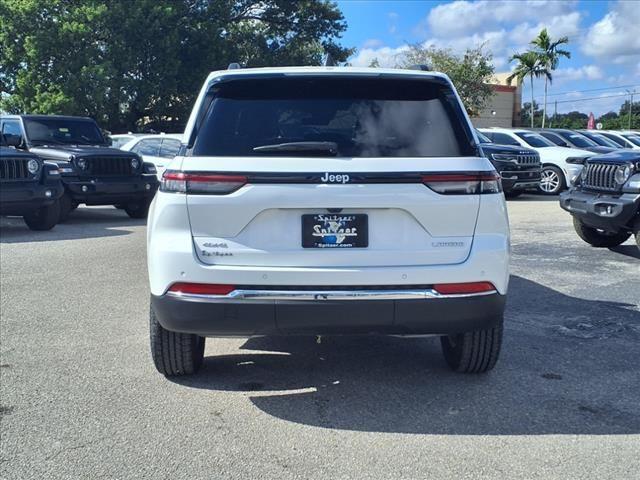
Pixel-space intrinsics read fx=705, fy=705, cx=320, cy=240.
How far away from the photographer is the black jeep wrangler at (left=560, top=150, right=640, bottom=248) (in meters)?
8.63

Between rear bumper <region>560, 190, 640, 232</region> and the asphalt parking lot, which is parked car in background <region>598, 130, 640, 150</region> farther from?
the asphalt parking lot

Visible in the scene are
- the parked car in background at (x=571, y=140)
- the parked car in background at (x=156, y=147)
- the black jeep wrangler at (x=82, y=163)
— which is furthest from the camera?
the parked car in background at (x=571, y=140)

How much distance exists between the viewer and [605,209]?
8875 millimetres

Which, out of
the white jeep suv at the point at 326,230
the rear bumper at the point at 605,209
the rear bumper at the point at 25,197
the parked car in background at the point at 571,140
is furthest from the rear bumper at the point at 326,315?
the parked car in background at the point at 571,140

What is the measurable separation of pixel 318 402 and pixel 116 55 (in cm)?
2807

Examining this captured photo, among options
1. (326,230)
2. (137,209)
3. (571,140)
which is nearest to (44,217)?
(137,209)

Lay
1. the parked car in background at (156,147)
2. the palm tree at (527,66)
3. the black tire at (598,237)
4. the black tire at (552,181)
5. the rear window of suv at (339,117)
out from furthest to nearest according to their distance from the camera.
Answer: the palm tree at (527,66)
the black tire at (552,181)
the parked car in background at (156,147)
the black tire at (598,237)
the rear window of suv at (339,117)

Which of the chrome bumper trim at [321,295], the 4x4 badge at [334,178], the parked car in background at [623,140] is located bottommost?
the chrome bumper trim at [321,295]

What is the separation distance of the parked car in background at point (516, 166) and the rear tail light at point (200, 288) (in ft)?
45.4

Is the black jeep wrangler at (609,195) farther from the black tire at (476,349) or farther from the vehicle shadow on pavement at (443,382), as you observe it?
the black tire at (476,349)

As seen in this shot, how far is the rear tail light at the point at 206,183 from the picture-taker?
3746 millimetres

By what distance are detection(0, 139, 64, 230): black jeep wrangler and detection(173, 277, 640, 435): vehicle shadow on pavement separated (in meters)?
7.06

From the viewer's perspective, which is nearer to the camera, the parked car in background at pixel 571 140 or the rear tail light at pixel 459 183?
the rear tail light at pixel 459 183

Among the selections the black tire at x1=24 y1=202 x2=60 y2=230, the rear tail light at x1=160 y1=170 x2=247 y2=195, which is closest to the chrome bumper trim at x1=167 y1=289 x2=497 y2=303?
the rear tail light at x1=160 y1=170 x2=247 y2=195
